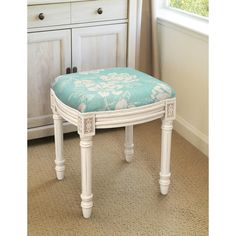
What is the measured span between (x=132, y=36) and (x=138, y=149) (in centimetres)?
58

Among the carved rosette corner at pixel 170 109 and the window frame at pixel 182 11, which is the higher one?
the window frame at pixel 182 11

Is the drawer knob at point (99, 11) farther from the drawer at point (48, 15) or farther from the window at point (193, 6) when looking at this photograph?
the window at point (193, 6)

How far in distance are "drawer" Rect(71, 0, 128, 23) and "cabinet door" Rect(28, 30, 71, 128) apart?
10 cm

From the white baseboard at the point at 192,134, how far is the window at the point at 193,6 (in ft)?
1.88

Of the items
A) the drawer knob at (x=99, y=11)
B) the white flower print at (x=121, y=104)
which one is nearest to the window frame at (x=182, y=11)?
the drawer knob at (x=99, y=11)

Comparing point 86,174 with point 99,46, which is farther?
point 99,46

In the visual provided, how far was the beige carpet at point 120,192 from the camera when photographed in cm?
191

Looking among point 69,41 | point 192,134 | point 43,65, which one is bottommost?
point 192,134

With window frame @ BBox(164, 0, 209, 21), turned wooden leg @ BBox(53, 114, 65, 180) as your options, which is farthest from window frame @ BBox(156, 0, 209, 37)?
turned wooden leg @ BBox(53, 114, 65, 180)

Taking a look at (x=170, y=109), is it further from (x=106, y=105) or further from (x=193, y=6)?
(x=193, y=6)

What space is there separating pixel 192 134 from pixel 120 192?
2.09ft

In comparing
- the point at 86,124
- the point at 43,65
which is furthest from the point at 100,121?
the point at 43,65

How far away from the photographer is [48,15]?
2.33 m
